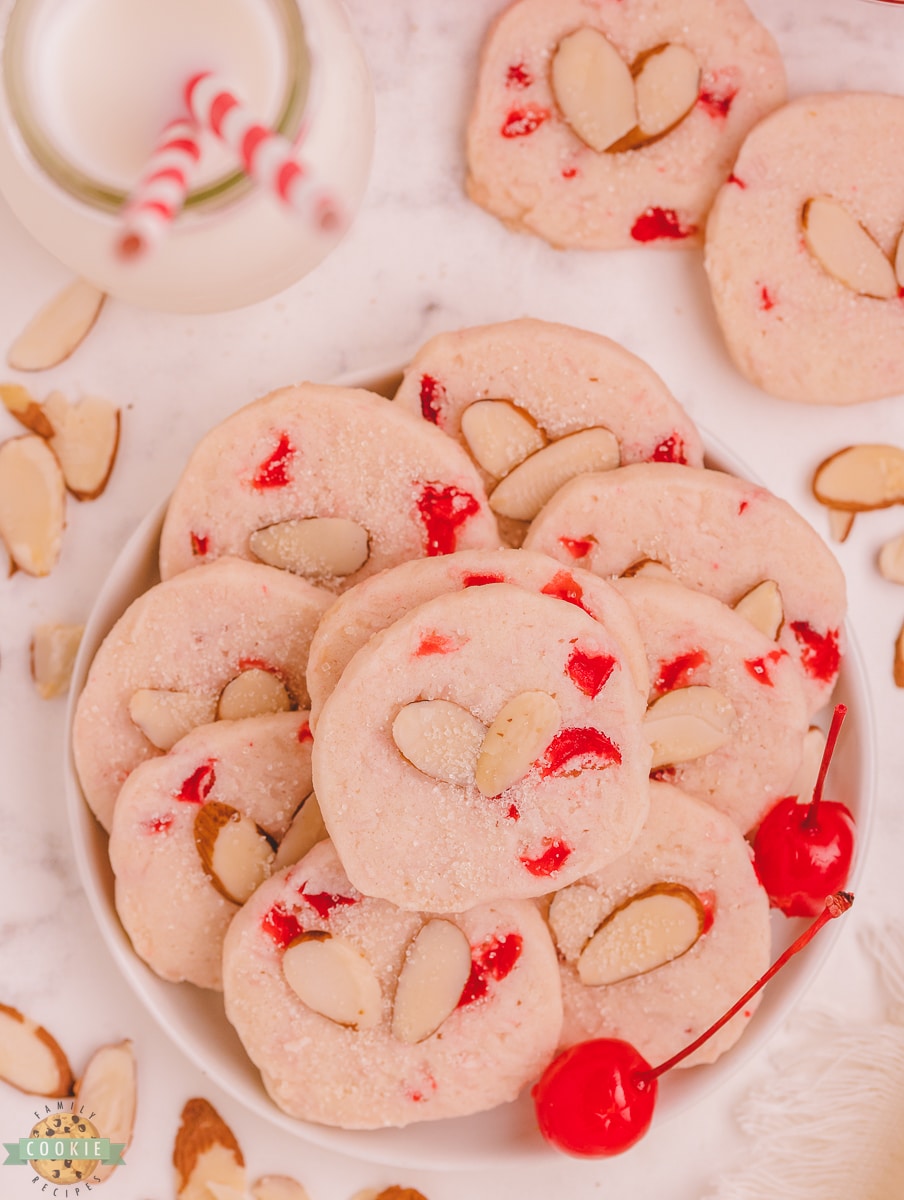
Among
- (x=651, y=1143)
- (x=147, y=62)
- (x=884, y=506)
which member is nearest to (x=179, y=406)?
(x=147, y=62)

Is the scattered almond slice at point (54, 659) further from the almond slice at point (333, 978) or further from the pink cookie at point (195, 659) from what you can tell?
the almond slice at point (333, 978)

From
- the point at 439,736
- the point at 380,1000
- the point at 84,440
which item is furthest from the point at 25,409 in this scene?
the point at 380,1000

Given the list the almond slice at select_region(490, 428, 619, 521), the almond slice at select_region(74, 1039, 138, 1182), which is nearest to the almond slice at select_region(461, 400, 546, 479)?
the almond slice at select_region(490, 428, 619, 521)

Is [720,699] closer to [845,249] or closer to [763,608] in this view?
[763,608]

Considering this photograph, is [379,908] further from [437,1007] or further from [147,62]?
[147,62]

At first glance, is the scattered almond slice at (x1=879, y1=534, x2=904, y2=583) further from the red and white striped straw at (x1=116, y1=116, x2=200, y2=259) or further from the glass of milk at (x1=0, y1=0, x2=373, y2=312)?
the red and white striped straw at (x1=116, y1=116, x2=200, y2=259)
